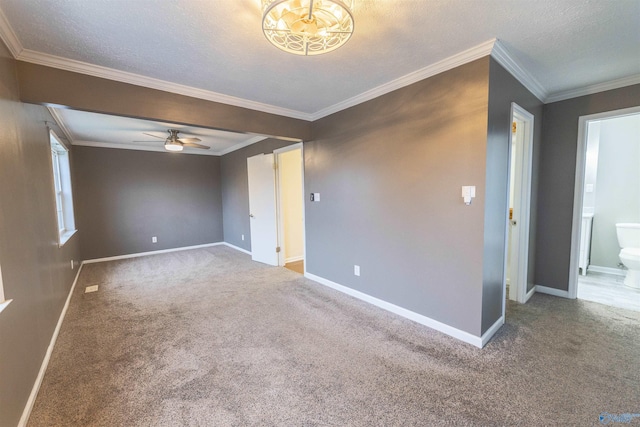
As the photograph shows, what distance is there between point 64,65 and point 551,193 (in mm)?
4962

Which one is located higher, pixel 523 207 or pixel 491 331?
pixel 523 207

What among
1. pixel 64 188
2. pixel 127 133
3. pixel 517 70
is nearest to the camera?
pixel 517 70

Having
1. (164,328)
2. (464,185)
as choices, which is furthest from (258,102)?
(164,328)

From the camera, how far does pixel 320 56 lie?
2.06 meters

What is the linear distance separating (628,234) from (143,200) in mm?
8146

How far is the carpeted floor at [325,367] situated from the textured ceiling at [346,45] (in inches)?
92.3

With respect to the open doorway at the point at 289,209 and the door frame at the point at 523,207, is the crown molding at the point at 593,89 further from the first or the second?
the open doorway at the point at 289,209

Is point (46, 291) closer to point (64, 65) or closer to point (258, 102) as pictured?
point (64, 65)

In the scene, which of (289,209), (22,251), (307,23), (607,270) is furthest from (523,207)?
(22,251)

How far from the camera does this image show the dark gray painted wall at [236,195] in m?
5.53

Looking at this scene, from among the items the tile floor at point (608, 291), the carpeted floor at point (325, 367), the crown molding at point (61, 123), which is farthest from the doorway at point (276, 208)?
the tile floor at point (608, 291)

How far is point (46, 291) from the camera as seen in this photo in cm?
225

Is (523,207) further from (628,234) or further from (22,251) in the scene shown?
(22,251)

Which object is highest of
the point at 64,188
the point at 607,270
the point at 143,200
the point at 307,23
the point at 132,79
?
the point at 132,79
